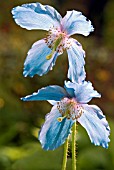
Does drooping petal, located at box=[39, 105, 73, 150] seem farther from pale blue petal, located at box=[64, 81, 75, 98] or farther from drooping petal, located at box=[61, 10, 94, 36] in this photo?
drooping petal, located at box=[61, 10, 94, 36]

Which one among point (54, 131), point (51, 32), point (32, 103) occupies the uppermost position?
point (32, 103)

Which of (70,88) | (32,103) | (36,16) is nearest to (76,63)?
(70,88)

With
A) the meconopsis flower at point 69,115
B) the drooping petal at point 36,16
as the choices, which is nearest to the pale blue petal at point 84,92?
the meconopsis flower at point 69,115

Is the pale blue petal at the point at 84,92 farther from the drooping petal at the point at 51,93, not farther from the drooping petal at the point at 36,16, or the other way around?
the drooping petal at the point at 36,16

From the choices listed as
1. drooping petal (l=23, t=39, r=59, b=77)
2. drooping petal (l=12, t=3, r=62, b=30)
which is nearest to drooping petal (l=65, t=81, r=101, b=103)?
drooping petal (l=23, t=39, r=59, b=77)

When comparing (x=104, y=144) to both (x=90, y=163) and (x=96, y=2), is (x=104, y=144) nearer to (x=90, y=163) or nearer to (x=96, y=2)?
(x=90, y=163)

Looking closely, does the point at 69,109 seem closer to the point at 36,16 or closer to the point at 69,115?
the point at 69,115
